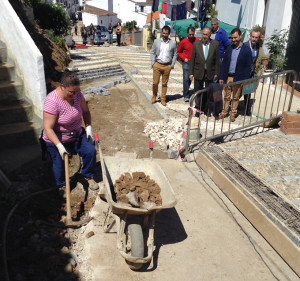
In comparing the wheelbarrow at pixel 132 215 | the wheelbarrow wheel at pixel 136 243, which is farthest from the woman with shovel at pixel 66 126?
the wheelbarrow wheel at pixel 136 243

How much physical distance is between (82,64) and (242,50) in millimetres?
8388

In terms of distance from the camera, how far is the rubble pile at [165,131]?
21.8 feet

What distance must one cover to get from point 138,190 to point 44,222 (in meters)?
1.34

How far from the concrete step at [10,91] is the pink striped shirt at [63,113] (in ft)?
7.50

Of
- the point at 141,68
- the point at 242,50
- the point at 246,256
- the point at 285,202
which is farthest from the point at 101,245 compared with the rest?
the point at 141,68

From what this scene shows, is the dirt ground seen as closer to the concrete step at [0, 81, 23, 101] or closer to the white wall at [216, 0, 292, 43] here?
the concrete step at [0, 81, 23, 101]

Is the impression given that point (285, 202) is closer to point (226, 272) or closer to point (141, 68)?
point (226, 272)

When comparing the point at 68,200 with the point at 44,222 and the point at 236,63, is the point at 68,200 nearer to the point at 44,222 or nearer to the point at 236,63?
the point at 44,222

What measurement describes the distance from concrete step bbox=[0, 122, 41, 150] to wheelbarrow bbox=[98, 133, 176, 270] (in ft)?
7.34

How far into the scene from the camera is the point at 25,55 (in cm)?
598

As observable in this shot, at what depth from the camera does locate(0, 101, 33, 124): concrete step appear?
5.91 m

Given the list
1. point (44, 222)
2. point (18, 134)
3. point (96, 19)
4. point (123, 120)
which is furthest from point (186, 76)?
point (96, 19)

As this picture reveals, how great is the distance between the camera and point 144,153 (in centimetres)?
627

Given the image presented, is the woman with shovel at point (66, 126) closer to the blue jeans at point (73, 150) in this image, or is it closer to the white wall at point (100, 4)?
the blue jeans at point (73, 150)
